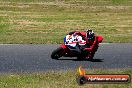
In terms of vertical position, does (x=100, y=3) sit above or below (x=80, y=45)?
below

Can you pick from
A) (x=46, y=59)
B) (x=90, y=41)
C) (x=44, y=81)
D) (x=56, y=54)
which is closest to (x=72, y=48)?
(x=56, y=54)

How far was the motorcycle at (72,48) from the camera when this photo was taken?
18.7 m

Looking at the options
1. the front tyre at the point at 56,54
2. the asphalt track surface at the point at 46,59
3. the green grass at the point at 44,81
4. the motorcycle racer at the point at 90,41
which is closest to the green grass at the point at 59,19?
the asphalt track surface at the point at 46,59

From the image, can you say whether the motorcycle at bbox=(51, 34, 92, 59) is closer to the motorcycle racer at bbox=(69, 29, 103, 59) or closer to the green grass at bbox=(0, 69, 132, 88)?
the motorcycle racer at bbox=(69, 29, 103, 59)

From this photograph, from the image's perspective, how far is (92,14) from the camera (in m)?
40.3

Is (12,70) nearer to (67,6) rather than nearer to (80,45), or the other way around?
(80,45)

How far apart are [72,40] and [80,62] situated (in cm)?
98

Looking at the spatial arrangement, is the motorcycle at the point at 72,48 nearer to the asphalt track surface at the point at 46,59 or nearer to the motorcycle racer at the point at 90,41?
the motorcycle racer at the point at 90,41

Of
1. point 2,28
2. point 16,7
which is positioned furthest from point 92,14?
point 2,28

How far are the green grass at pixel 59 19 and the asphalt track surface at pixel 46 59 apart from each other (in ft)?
7.30

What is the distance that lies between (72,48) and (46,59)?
1.16 meters

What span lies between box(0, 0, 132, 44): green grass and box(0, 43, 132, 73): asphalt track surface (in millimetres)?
2225

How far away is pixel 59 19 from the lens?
117 feet

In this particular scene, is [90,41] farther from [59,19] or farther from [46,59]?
[59,19]
